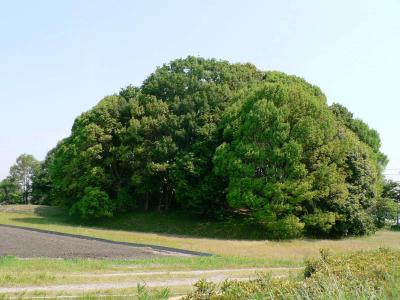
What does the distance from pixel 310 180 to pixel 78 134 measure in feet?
94.1

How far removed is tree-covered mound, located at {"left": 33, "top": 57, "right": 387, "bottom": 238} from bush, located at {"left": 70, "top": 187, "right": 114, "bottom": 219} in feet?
0.43

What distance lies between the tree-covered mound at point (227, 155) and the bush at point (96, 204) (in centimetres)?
13

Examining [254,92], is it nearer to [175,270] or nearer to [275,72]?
[275,72]

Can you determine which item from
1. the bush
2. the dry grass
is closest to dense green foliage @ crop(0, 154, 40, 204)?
the bush

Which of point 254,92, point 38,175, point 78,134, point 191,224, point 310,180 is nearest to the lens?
point 310,180

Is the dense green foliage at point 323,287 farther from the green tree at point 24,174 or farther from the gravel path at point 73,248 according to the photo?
the green tree at point 24,174

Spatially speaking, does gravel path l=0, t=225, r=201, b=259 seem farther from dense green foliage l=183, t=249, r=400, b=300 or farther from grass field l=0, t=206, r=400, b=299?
dense green foliage l=183, t=249, r=400, b=300

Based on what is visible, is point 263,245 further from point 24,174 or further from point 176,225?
point 24,174

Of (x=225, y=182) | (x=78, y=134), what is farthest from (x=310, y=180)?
(x=78, y=134)

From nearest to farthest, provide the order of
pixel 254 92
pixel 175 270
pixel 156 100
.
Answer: pixel 175 270 → pixel 254 92 → pixel 156 100

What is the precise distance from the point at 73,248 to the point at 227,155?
761 inches

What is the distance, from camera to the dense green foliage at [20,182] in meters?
99.8

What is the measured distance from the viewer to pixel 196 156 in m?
45.4

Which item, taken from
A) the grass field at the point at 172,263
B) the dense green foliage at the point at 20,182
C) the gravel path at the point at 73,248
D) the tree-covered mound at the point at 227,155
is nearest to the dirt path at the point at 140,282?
the grass field at the point at 172,263
